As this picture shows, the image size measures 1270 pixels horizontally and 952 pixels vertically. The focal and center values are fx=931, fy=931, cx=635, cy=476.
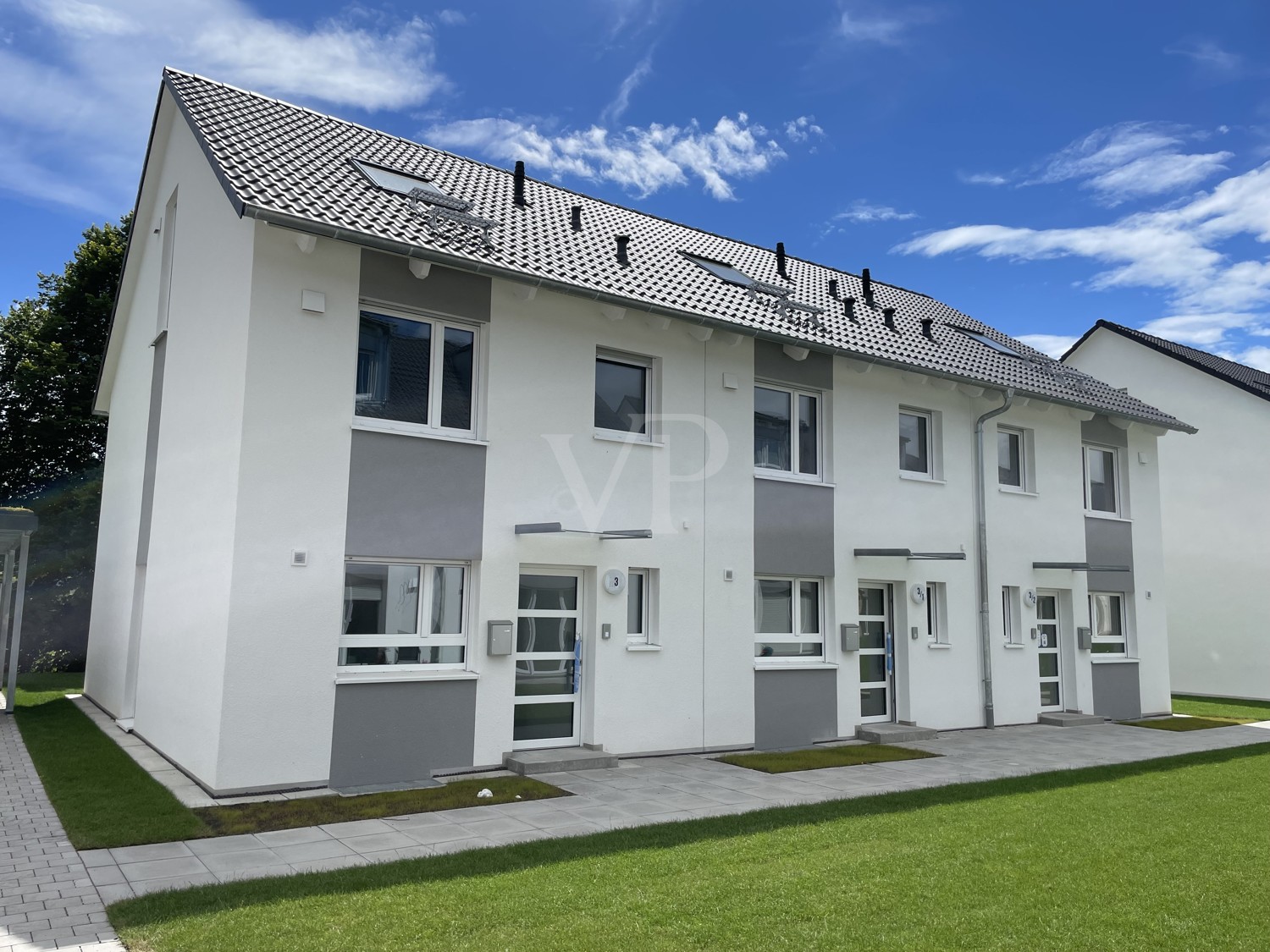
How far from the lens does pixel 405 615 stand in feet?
30.1

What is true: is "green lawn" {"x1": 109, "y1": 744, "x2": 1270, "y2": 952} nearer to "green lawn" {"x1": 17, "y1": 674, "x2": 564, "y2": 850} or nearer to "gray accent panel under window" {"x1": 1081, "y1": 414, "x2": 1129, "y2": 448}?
"green lawn" {"x1": 17, "y1": 674, "x2": 564, "y2": 850}

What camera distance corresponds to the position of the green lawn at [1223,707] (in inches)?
659

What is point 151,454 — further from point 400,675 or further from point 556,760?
point 556,760

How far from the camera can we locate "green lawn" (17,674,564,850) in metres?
6.75

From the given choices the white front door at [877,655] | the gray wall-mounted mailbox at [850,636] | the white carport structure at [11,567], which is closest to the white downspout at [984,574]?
the white front door at [877,655]

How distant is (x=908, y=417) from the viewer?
1395 cm

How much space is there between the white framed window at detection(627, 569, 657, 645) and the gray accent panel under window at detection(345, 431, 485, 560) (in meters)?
2.10

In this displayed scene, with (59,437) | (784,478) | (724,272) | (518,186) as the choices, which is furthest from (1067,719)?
(59,437)

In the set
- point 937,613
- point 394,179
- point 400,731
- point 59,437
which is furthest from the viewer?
point 59,437

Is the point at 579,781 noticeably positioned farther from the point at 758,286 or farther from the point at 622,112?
the point at 622,112

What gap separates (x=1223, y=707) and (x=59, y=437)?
91.8ft

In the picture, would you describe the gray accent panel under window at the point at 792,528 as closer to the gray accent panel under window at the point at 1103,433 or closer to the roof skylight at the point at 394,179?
the roof skylight at the point at 394,179

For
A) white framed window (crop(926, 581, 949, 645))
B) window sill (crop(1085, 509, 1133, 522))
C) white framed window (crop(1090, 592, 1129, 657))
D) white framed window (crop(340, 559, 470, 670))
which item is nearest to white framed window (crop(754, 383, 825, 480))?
white framed window (crop(926, 581, 949, 645))

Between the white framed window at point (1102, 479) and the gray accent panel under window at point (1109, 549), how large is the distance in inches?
12.2
